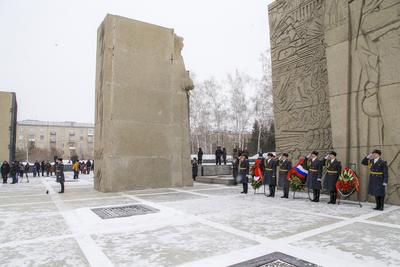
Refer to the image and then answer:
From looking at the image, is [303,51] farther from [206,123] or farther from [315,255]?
[206,123]

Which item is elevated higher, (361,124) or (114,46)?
(114,46)

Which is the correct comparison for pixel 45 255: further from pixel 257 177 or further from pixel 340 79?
pixel 340 79

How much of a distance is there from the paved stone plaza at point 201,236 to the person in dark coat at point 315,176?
1143mm

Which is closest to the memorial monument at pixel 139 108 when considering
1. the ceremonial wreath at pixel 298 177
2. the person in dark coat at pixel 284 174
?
the person in dark coat at pixel 284 174

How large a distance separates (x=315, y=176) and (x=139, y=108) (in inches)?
324

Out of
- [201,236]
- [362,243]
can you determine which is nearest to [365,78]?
[362,243]

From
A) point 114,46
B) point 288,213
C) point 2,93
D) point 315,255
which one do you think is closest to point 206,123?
point 2,93

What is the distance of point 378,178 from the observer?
25.8 ft

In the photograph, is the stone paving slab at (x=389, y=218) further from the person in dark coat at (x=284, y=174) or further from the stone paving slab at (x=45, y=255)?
the stone paving slab at (x=45, y=255)

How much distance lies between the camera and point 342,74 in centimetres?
980

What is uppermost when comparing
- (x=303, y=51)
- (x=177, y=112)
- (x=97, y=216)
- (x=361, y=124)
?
(x=303, y=51)

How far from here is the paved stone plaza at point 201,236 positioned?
4.08 meters

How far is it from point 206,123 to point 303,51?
79.2 feet

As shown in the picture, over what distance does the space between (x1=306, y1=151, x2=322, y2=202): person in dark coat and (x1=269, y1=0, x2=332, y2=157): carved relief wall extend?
69.9 inches
